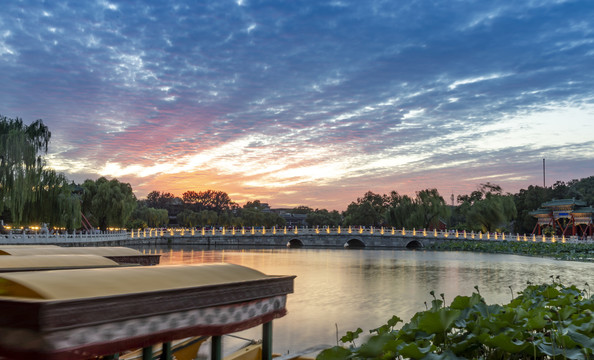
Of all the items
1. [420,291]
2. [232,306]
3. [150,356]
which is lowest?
[420,291]

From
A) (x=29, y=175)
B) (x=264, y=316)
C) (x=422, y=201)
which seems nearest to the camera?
(x=264, y=316)

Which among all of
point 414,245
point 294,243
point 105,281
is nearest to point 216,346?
point 105,281

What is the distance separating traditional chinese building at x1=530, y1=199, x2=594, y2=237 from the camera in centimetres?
3897

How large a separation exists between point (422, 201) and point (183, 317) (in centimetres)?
4767

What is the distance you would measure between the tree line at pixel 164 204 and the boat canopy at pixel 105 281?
1830cm

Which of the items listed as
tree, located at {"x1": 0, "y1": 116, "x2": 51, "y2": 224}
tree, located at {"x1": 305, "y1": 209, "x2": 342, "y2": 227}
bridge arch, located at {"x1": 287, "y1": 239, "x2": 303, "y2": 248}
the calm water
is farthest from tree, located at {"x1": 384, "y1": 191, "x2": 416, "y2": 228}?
tree, located at {"x1": 0, "y1": 116, "x2": 51, "y2": 224}

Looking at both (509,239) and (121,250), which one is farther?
(509,239)

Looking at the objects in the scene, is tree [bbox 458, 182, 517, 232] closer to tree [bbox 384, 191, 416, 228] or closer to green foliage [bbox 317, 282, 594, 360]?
tree [bbox 384, 191, 416, 228]

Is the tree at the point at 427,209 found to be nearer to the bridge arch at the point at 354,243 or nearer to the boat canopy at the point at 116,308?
the bridge arch at the point at 354,243

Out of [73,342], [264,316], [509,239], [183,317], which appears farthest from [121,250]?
[509,239]

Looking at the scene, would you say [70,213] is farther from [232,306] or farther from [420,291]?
[232,306]

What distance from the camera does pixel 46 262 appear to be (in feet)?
10.7

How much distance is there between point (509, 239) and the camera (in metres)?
40.0

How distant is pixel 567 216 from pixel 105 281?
44.2 m
